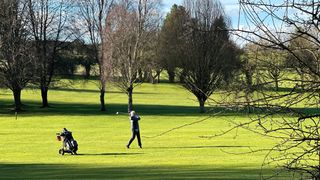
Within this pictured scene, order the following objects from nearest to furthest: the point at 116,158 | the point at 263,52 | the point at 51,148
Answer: the point at 263,52 < the point at 116,158 < the point at 51,148

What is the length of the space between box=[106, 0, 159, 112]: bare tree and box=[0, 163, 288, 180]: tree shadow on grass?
4456 centimetres

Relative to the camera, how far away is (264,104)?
4.91 m

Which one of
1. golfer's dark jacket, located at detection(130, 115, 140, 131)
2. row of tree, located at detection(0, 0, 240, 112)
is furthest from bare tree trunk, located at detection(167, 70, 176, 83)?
golfer's dark jacket, located at detection(130, 115, 140, 131)

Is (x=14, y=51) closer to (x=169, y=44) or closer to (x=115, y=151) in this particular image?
(x=169, y=44)

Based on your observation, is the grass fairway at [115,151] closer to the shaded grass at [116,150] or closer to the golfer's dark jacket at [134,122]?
the shaded grass at [116,150]

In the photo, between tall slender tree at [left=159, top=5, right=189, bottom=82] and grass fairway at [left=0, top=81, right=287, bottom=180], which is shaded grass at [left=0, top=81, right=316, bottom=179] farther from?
tall slender tree at [left=159, top=5, right=189, bottom=82]

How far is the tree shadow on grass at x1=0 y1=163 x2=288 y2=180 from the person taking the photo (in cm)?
1611

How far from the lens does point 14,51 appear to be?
192 feet

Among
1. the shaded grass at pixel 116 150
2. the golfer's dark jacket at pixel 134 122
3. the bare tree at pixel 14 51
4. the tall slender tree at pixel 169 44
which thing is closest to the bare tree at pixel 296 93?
the shaded grass at pixel 116 150

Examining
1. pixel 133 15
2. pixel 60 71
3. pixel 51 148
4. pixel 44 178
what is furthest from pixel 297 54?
pixel 60 71

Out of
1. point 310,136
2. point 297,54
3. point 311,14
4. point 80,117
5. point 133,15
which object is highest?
point 133,15

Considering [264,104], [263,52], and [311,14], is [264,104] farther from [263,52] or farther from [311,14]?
[311,14]

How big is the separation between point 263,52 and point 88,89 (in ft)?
311

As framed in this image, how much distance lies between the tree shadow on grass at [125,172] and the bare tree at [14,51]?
1536 inches
